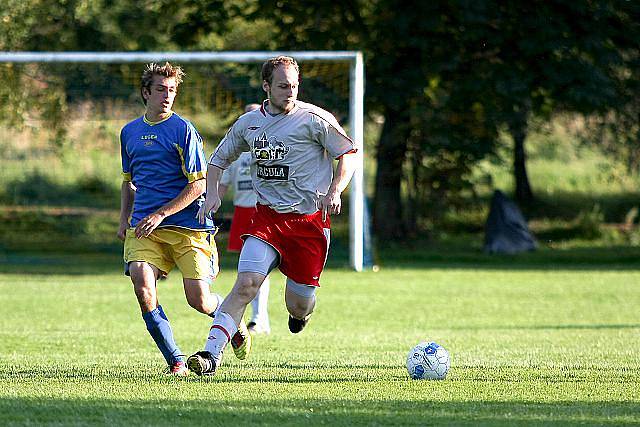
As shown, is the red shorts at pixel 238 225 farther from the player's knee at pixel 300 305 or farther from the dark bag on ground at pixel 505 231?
the dark bag on ground at pixel 505 231

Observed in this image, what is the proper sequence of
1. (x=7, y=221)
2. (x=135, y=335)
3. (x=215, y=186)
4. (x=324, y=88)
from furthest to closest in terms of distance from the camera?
(x=7, y=221)
(x=324, y=88)
(x=135, y=335)
(x=215, y=186)

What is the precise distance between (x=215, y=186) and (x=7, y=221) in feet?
51.1

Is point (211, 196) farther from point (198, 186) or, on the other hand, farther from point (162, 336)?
point (162, 336)

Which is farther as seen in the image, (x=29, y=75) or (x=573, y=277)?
(x=29, y=75)

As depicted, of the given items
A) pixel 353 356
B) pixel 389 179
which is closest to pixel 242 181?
pixel 353 356

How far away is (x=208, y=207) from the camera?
7445 mm

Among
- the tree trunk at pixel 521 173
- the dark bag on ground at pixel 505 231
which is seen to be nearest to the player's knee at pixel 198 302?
the dark bag on ground at pixel 505 231

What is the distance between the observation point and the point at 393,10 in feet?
68.9

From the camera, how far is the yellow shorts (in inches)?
295

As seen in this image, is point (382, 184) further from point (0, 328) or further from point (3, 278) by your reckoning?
point (0, 328)

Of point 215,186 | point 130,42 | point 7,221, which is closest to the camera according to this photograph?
point 215,186

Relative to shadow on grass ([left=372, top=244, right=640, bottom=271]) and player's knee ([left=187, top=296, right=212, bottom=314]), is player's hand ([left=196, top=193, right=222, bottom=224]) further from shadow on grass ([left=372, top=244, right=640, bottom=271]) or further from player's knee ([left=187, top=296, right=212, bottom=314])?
shadow on grass ([left=372, top=244, right=640, bottom=271])

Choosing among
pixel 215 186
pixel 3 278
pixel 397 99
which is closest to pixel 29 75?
pixel 3 278

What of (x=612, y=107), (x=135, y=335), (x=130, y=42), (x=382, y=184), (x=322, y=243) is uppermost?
(x=130, y=42)
